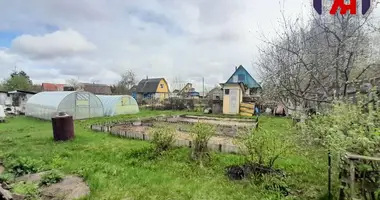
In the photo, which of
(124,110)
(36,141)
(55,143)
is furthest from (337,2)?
(124,110)

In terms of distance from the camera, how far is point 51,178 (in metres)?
4.34

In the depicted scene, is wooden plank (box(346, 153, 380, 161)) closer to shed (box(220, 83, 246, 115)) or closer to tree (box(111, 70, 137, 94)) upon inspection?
shed (box(220, 83, 246, 115))

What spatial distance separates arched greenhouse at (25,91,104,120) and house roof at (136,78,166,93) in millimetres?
18923

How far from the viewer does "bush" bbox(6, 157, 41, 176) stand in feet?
16.2

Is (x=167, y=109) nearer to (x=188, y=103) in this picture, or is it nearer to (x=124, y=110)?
(x=188, y=103)

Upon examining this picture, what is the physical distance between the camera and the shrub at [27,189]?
366 centimetres

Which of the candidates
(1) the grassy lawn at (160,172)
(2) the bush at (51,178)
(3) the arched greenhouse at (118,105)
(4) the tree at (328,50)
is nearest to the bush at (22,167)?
(1) the grassy lawn at (160,172)

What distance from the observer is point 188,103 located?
73.4 ft

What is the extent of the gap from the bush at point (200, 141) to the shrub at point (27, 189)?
3186 mm

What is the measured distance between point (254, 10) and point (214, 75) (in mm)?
38967

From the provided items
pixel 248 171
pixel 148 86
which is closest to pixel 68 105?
pixel 248 171

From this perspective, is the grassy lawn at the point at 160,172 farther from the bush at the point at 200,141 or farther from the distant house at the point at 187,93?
the distant house at the point at 187,93

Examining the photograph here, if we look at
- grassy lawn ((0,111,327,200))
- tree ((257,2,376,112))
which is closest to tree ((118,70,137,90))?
grassy lawn ((0,111,327,200))

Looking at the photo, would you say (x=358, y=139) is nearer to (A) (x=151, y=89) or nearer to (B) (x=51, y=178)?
(B) (x=51, y=178)
